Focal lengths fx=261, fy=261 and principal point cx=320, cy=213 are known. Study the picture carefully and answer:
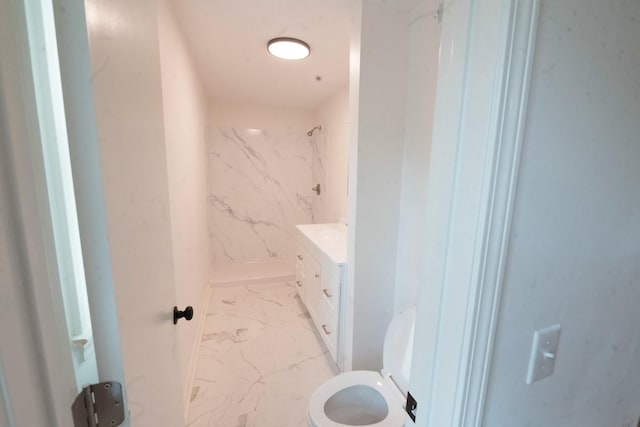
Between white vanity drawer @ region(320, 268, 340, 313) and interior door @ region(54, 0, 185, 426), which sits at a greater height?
interior door @ region(54, 0, 185, 426)

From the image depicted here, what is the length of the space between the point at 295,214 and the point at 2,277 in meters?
3.73

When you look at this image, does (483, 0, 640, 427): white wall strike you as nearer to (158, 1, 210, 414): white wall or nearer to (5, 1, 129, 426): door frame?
(5, 1, 129, 426): door frame

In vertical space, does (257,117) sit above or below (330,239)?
above

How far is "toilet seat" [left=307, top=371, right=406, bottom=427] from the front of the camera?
3.53 ft

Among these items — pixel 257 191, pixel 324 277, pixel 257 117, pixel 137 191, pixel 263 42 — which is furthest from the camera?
pixel 257 191

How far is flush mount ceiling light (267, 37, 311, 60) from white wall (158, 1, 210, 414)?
1.98 ft

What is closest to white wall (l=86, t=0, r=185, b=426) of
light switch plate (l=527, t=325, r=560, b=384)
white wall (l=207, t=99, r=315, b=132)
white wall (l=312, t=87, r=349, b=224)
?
light switch plate (l=527, t=325, r=560, b=384)

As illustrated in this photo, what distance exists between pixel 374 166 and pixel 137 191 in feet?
4.07

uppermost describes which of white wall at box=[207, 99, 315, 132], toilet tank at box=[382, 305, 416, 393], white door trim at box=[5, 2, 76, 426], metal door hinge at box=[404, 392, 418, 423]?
white wall at box=[207, 99, 315, 132]

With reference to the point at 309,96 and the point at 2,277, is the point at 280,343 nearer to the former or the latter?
the point at 2,277

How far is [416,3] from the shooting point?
4.66ft

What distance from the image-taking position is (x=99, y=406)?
468mm

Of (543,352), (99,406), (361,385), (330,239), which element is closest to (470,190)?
(543,352)

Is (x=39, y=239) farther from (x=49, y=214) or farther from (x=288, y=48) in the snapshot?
(x=288, y=48)
